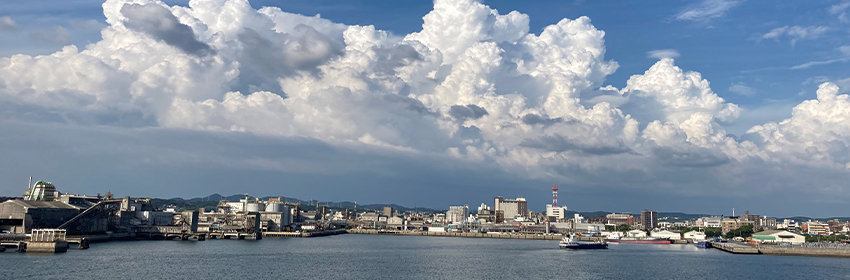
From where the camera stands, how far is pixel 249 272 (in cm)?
5441

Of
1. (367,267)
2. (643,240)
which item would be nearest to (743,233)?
(643,240)

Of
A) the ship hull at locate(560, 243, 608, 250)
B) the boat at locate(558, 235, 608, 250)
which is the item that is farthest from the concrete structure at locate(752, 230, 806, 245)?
the boat at locate(558, 235, 608, 250)

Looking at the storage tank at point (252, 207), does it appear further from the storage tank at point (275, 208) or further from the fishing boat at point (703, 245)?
the fishing boat at point (703, 245)

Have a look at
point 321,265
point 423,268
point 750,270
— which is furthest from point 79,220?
point 750,270

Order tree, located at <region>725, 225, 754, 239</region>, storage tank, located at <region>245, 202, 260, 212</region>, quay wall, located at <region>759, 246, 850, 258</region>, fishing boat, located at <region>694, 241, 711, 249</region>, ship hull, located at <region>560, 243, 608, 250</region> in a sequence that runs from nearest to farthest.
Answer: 1. quay wall, located at <region>759, 246, 850, 258</region>
2. ship hull, located at <region>560, 243, 608, 250</region>
3. fishing boat, located at <region>694, 241, 711, 249</region>
4. tree, located at <region>725, 225, 754, 239</region>
5. storage tank, located at <region>245, 202, 260, 212</region>

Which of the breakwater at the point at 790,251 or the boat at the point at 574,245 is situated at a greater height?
the breakwater at the point at 790,251

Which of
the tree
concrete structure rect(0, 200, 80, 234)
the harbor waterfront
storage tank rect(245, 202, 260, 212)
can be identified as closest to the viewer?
the harbor waterfront

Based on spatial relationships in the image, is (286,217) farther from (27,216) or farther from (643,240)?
(643,240)

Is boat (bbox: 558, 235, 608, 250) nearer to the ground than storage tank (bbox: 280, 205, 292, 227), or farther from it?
nearer to the ground

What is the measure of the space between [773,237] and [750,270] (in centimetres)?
5889

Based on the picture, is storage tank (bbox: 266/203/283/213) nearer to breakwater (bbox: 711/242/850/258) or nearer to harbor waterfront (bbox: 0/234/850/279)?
harbor waterfront (bbox: 0/234/850/279)

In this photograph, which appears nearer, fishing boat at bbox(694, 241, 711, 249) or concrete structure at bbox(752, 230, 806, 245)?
concrete structure at bbox(752, 230, 806, 245)

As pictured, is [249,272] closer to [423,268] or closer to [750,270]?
[423,268]

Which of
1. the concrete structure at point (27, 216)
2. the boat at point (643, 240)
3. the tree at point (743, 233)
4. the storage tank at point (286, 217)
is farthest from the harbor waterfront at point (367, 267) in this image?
the tree at point (743, 233)
